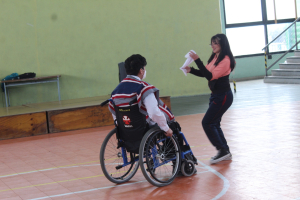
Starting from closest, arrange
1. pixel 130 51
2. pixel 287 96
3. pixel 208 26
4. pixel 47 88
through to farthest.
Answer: pixel 287 96 < pixel 47 88 < pixel 130 51 < pixel 208 26

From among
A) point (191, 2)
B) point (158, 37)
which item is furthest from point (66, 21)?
point (191, 2)

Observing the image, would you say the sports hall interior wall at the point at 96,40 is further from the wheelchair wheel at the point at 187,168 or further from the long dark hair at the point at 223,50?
the wheelchair wheel at the point at 187,168

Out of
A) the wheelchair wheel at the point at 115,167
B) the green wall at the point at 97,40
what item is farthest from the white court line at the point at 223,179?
the green wall at the point at 97,40

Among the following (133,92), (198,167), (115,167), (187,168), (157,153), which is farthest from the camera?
(198,167)

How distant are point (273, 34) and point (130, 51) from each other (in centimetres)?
814

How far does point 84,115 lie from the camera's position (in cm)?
696

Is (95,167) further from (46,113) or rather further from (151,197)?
(46,113)

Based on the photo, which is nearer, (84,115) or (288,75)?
(84,115)

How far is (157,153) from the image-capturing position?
3.26 meters

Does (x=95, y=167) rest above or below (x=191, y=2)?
below

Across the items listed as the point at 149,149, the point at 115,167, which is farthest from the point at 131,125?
the point at 115,167

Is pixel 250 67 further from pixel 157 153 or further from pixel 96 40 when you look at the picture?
pixel 157 153

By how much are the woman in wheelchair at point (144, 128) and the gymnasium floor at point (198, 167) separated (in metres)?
0.19

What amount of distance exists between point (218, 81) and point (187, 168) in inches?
37.9
